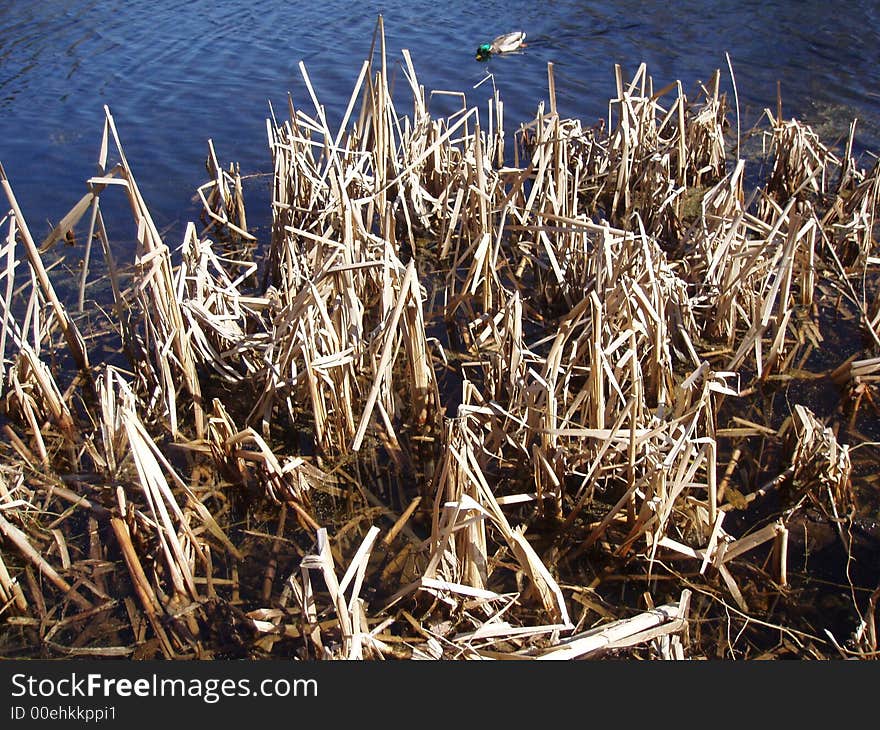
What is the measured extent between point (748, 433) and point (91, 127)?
31.9 ft

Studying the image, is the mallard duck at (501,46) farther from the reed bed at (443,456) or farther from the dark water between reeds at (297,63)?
the reed bed at (443,456)

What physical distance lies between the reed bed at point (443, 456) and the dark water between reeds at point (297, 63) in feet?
12.1

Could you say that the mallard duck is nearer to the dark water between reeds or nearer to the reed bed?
the dark water between reeds

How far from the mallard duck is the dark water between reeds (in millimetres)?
196

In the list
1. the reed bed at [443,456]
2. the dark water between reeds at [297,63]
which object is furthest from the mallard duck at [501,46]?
the reed bed at [443,456]

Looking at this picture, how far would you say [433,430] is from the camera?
5.41 m

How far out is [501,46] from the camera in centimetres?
1321

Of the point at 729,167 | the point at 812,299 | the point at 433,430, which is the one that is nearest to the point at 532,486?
the point at 433,430

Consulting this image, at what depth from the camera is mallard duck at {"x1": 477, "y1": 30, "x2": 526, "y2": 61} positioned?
1309 centimetres

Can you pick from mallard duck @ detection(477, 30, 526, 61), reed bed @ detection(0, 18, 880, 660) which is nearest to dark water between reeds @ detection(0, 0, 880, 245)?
mallard duck @ detection(477, 30, 526, 61)

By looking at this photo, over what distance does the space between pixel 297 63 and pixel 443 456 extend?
11.1 metres

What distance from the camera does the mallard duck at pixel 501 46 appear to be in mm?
13086

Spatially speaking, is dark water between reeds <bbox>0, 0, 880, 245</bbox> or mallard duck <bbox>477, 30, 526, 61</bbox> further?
mallard duck <bbox>477, 30, 526, 61</bbox>

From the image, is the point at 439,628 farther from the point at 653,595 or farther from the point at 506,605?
the point at 653,595
